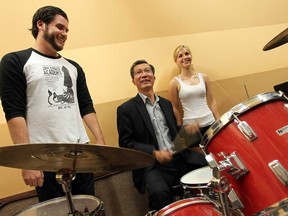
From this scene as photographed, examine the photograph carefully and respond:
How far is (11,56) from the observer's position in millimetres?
1514

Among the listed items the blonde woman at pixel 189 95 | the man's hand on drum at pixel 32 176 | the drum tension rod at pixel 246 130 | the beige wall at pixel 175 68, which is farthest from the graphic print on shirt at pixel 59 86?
the blonde woman at pixel 189 95

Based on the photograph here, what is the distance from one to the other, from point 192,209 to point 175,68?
1701 millimetres

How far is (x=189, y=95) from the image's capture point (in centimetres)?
258

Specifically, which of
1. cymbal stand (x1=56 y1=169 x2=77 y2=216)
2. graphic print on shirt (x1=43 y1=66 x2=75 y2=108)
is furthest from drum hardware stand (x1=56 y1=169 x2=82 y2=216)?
graphic print on shirt (x1=43 y1=66 x2=75 y2=108)

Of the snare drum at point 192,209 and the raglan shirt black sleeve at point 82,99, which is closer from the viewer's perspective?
the snare drum at point 192,209

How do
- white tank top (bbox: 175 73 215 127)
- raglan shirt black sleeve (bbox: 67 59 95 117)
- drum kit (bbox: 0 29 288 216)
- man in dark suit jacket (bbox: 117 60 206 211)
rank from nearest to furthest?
1. drum kit (bbox: 0 29 288 216)
2. raglan shirt black sleeve (bbox: 67 59 95 117)
3. man in dark suit jacket (bbox: 117 60 206 211)
4. white tank top (bbox: 175 73 215 127)

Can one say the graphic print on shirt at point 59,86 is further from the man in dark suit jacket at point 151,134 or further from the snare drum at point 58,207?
the man in dark suit jacket at point 151,134

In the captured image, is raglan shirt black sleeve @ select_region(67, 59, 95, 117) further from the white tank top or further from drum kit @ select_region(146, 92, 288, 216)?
the white tank top

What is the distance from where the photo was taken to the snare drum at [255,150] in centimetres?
115

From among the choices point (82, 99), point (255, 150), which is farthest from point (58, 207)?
point (255, 150)

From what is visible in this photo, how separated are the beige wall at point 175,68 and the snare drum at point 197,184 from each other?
83cm

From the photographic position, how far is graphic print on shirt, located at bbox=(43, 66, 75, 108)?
5.12 ft

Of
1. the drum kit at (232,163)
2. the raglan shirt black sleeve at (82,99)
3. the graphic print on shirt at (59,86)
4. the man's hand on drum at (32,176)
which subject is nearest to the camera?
the drum kit at (232,163)

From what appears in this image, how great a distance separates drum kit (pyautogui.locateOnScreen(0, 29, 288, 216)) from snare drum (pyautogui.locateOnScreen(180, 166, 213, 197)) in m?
0.33
